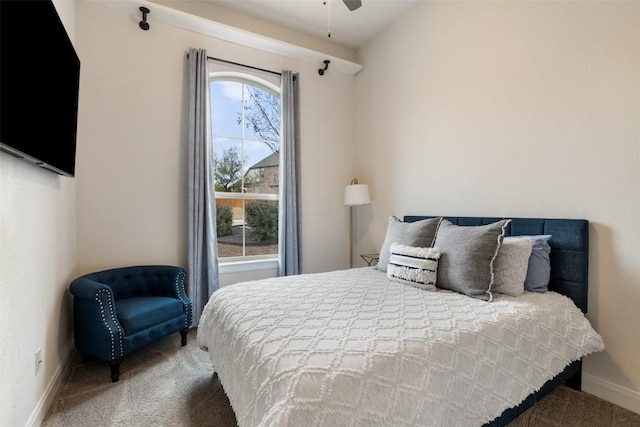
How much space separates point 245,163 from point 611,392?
143 inches

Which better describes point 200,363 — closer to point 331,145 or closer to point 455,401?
point 455,401

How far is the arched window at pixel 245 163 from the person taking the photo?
3396 mm

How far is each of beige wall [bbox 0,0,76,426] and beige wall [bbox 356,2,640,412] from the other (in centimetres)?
307

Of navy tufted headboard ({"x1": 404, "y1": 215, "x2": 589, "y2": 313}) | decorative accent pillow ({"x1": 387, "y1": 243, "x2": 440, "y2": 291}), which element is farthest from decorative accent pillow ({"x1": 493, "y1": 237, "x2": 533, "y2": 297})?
decorative accent pillow ({"x1": 387, "y1": 243, "x2": 440, "y2": 291})

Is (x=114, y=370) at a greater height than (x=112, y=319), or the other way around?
(x=112, y=319)

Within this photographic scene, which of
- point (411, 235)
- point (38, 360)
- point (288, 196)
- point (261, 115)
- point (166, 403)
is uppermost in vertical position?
point (261, 115)

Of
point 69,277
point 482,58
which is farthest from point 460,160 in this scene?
point 69,277

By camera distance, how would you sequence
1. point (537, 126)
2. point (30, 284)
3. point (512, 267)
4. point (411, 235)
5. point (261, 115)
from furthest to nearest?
1. point (261, 115)
2. point (411, 235)
3. point (537, 126)
4. point (512, 267)
5. point (30, 284)

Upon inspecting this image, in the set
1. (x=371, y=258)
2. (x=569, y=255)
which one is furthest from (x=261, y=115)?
(x=569, y=255)

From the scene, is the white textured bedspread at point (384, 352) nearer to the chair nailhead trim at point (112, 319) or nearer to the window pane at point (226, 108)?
the chair nailhead trim at point (112, 319)

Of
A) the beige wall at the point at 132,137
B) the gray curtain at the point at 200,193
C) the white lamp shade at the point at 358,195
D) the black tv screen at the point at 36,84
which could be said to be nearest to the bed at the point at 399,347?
the gray curtain at the point at 200,193

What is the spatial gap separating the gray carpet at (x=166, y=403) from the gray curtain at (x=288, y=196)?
1466 millimetres

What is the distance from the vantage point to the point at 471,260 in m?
1.98

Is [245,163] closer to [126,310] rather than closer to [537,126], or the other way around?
[126,310]
